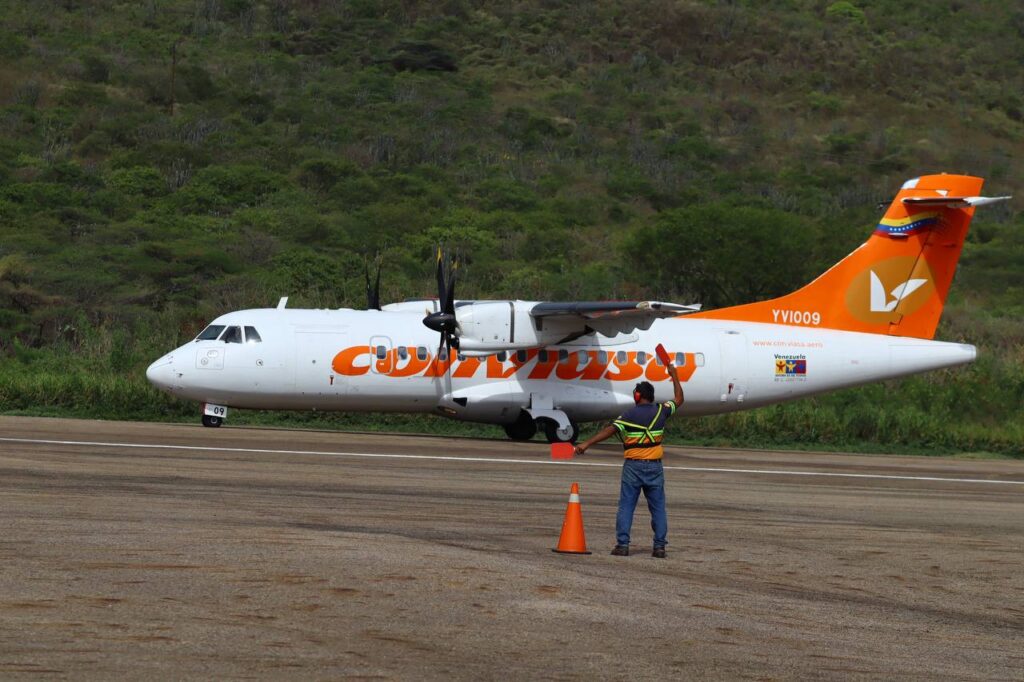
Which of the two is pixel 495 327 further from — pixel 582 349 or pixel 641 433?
pixel 641 433

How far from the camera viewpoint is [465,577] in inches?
472

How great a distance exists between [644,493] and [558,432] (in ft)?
46.7

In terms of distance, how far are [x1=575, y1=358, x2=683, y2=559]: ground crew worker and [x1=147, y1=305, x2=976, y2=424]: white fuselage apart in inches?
552

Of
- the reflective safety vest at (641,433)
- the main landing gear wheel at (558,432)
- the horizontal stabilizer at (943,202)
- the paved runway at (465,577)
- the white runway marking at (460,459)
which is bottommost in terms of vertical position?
the paved runway at (465,577)

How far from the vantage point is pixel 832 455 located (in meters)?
29.2

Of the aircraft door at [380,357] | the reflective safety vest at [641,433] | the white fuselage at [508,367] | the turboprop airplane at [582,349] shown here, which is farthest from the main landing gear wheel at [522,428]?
the reflective safety vest at [641,433]

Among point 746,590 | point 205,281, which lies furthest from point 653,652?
point 205,281

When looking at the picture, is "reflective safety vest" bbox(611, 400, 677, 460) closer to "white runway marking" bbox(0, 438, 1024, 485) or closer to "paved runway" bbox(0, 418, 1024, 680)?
"paved runway" bbox(0, 418, 1024, 680)

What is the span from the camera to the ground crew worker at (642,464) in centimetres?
1322

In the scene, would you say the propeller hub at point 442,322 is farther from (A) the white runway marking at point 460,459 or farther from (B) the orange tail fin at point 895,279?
(B) the orange tail fin at point 895,279

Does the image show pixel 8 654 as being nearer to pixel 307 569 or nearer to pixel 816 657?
pixel 307 569

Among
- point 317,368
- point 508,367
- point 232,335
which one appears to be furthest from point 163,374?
point 508,367

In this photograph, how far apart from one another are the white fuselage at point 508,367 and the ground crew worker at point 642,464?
14016 mm

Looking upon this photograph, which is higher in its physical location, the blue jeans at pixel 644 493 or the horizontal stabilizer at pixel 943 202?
the horizontal stabilizer at pixel 943 202
